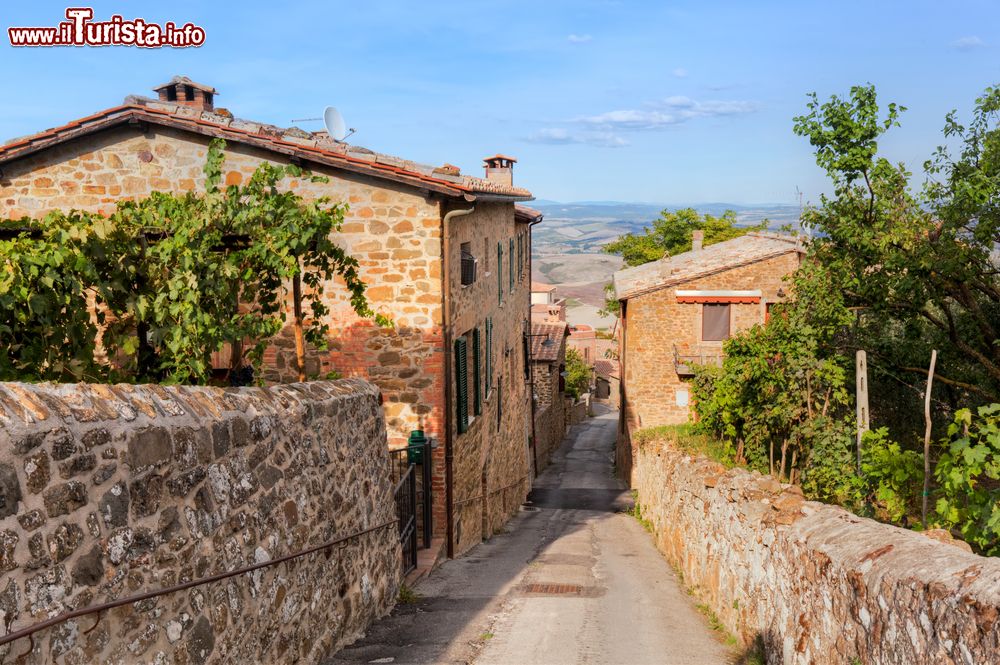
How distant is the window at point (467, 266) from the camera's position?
13.1 metres

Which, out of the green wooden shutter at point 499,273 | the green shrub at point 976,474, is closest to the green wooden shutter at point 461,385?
the green wooden shutter at point 499,273

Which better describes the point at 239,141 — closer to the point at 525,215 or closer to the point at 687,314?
the point at 525,215

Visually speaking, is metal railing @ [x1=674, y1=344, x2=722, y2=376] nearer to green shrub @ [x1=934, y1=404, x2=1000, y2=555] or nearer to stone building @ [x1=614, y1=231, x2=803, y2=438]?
stone building @ [x1=614, y1=231, x2=803, y2=438]

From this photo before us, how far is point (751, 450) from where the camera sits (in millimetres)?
15148

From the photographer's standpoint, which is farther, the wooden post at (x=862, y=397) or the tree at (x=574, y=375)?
the tree at (x=574, y=375)

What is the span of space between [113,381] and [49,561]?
3503 millimetres

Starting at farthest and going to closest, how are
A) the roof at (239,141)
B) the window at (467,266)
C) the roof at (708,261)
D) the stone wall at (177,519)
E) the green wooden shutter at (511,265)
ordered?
the roof at (708,261), the green wooden shutter at (511,265), the window at (467,266), the roof at (239,141), the stone wall at (177,519)

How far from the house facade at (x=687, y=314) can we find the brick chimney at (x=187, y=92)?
47.2 feet

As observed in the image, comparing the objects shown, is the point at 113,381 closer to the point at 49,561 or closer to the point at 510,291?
the point at 49,561

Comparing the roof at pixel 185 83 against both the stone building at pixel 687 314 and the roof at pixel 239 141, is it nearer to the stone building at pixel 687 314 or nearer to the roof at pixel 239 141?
the roof at pixel 239 141

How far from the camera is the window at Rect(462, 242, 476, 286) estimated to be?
13.1m

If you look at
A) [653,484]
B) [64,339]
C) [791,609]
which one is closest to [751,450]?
[653,484]

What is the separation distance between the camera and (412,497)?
10.6 metres

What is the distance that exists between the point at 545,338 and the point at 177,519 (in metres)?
29.9
